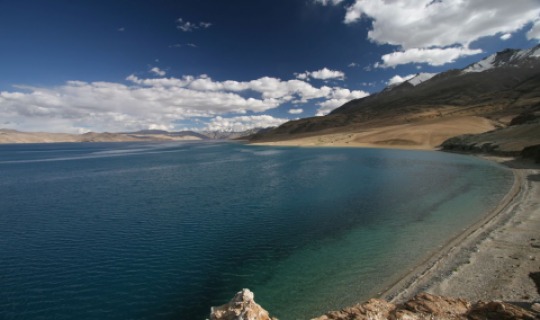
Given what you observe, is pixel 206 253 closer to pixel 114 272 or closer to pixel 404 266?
pixel 114 272

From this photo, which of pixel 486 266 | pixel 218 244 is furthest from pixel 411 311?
pixel 218 244

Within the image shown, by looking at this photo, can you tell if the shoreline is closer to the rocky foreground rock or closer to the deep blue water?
the deep blue water

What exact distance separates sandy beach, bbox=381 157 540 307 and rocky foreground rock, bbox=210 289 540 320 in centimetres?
376

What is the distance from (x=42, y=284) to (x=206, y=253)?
9.00m

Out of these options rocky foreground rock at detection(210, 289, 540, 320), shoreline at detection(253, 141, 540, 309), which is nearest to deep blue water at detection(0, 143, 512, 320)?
shoreline at detection(253, 141, 540, 309)

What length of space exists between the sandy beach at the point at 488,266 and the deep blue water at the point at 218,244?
122 centimetres

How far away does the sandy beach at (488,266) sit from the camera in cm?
1308

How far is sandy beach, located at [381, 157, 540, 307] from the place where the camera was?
13078 mm

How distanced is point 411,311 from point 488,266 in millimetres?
8998

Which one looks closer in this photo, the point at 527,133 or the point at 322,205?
the point at 322,205

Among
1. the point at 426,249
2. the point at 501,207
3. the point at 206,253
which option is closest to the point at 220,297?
the point at 206,253

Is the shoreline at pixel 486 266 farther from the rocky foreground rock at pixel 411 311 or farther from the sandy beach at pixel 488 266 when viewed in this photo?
the rocky foreground rock at pixel 411 311

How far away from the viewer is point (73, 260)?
19.3m

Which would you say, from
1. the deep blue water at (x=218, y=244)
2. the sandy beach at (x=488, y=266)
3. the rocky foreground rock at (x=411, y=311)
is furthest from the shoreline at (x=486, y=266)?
the rocky foreground rock at (x=411, y=311)
